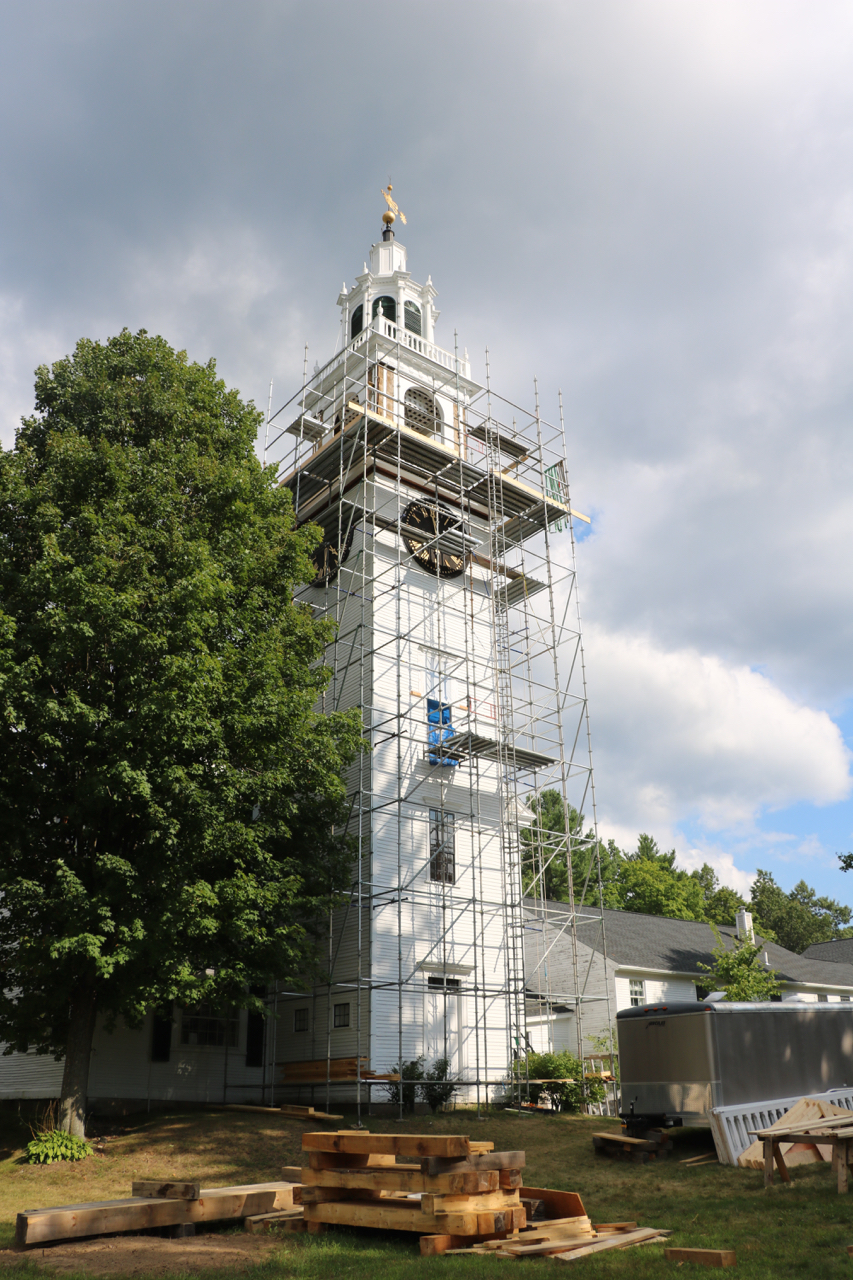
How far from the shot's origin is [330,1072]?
20.8 metres

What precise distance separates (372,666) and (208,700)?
27.0ft

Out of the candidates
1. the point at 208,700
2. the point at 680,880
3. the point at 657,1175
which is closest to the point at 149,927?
the point at 208,700

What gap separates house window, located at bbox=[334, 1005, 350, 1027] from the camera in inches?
837

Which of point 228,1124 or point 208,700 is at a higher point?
point 208,700

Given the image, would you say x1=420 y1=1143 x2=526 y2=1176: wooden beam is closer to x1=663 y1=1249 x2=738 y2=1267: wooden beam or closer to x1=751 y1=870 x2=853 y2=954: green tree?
x1=663 y1=1249 x2=738 y2=1267: wooden beam

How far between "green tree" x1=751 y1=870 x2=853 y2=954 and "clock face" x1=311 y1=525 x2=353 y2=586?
5104cm

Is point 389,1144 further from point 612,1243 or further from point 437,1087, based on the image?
point 437,1087

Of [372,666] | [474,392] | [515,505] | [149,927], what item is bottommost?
[149,927]

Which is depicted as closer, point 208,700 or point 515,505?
point 208,700

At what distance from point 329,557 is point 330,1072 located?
13.3m

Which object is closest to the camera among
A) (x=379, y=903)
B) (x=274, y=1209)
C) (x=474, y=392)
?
(x=274, y=1209)

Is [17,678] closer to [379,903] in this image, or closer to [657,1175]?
[379,903]

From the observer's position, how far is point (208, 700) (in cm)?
1530

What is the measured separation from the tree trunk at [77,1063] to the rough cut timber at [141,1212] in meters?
6.33
